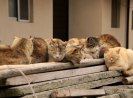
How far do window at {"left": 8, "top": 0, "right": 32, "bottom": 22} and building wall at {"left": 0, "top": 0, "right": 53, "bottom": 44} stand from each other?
0.44ft

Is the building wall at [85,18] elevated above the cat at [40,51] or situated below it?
above

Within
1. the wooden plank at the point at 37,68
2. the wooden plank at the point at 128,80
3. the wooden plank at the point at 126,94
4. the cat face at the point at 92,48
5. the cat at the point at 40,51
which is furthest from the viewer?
the cat face at the point at 92,48

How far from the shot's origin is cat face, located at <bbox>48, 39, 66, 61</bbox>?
399 cm

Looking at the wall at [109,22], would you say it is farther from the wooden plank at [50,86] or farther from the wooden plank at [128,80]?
the wooden plank at [50,86]

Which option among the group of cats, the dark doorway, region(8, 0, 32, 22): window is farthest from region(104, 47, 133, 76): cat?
the dark doorway

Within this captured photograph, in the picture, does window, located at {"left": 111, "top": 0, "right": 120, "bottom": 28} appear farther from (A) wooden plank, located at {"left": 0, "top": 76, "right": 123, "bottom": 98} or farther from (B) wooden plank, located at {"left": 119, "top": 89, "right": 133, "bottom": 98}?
(B) wooden plank, located at {"left": 119, "top": 89, "right": 133, "bottom": 98}

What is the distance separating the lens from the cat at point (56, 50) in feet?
13.1

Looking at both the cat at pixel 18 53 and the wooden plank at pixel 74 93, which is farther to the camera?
the cat at pixel 18 53

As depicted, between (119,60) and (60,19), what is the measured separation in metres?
6.09

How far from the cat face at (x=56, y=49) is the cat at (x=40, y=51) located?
87mm

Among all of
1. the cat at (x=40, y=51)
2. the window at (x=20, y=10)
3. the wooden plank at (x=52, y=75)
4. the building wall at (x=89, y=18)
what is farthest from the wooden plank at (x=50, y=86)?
the building wall at (x=89, y=18)

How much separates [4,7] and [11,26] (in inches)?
17.5

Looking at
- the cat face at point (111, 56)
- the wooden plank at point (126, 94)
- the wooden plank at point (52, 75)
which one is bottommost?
the wooden plank at point (126, 94)

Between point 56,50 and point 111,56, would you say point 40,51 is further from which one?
point 111,56
